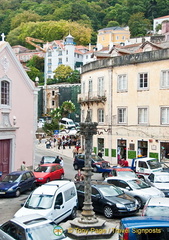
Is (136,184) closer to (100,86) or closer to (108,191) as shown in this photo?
(108,191)

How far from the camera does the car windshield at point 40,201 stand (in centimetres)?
1397

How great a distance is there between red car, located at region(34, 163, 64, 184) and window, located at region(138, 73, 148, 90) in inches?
514

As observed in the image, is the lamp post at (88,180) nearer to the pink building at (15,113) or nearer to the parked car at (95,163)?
the pink building at (15,113)

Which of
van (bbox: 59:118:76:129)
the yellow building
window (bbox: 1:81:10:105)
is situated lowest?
van (bbox: 59:118:76:129)

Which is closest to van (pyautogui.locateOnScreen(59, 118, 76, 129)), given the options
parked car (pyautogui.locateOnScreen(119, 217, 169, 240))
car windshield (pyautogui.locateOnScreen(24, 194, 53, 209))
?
car windshield (pyautogui.locateOnScreen(24, 194, 53, 209))

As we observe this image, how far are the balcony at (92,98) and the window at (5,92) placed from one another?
13.9 meters

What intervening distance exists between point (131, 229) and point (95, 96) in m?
28.8

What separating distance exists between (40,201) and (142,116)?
69.4 feet

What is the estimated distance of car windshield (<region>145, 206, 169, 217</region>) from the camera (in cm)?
1265

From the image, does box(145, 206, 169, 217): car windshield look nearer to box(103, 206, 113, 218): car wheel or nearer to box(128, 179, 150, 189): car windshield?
box(103, 206, 113, 218): car wheel

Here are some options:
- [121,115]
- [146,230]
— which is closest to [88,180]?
[146,230]

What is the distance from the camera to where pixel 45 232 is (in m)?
10.3

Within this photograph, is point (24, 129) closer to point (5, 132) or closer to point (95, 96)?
point (5, 132)

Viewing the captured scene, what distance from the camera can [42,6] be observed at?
162 m
